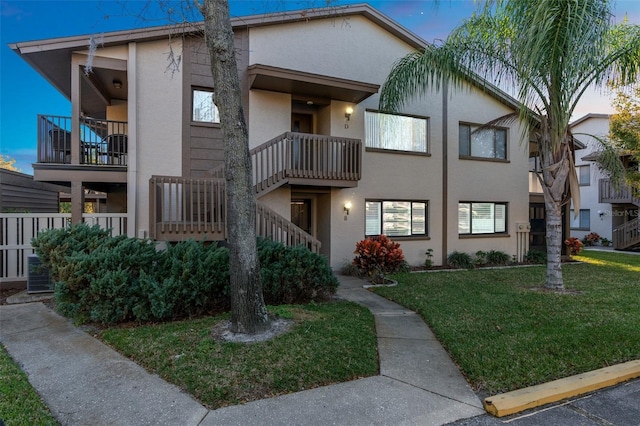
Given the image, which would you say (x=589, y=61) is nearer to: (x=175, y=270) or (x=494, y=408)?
(x=494, y=408)

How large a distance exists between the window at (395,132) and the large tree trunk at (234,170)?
7.09 m

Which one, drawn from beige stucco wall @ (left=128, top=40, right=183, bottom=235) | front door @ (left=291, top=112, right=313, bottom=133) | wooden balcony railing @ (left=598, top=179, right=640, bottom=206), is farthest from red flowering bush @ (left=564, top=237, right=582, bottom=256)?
beige stucco wall @ (left=128, top=40, right=183, bottom=235)

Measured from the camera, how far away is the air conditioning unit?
756 cm

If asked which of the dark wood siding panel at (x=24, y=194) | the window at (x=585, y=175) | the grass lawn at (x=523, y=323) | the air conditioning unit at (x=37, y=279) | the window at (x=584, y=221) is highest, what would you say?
the window at (x=585, y=175)

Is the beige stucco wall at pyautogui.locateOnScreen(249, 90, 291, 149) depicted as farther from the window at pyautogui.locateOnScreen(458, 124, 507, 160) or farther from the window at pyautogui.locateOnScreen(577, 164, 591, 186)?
the window at pyautogui.locateOnScreen(577, 164, 591, 186)

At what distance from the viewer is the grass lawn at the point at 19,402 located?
2.99 meters

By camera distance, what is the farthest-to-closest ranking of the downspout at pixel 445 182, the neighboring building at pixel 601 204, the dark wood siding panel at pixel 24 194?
the neighboring building at pixel 601 204
the downspout at pixel 445 182
the dark wood siding panel at pixel 24 194

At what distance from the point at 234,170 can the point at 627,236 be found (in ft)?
76.2

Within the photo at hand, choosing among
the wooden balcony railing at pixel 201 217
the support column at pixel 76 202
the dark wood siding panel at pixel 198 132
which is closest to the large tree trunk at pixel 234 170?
the wooden balcony railing at pixel 201 217

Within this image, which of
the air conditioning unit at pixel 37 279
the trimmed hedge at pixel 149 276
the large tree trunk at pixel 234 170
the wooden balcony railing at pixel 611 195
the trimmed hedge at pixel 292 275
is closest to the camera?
the large tree trunk at pixel 234 170

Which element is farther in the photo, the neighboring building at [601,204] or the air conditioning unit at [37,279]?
the neighboring building at [601,204]

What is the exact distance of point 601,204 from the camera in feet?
76.7

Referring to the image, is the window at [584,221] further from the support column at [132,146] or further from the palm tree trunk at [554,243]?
the support column at [132,146]

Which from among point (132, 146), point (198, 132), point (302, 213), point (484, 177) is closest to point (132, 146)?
point (132, 146)
